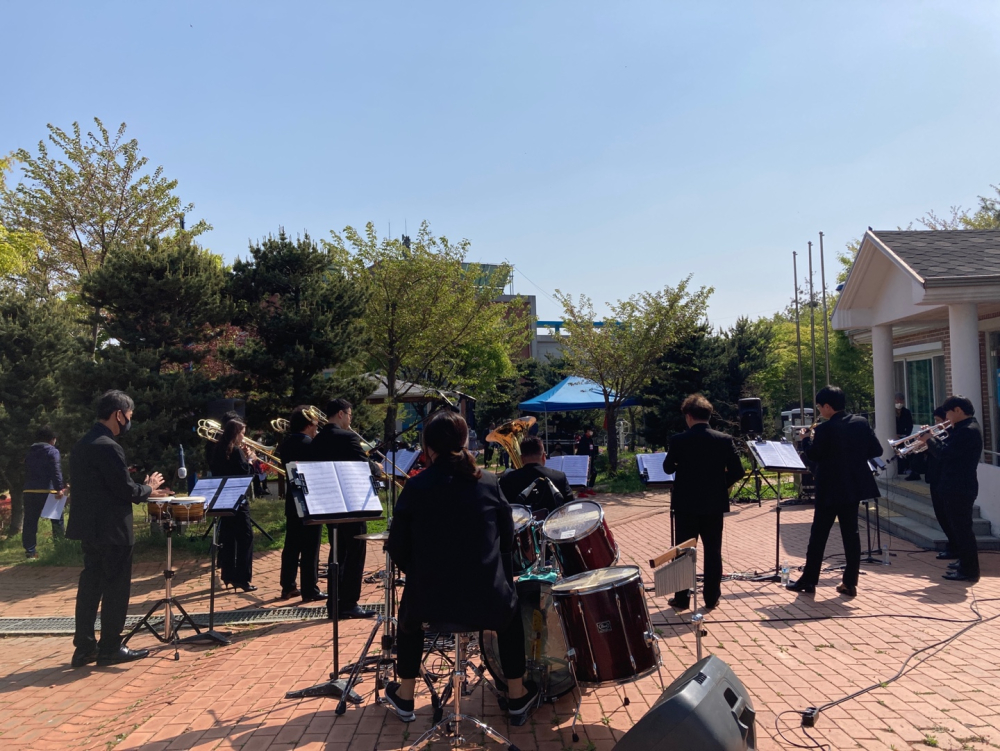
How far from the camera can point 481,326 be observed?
2103cm

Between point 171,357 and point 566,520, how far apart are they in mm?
8628

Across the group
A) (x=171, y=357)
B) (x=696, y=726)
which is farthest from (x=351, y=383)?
(x=696, y=726)

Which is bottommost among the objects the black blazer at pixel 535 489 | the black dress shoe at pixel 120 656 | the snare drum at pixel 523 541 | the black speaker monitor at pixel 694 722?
the black dress shoe at pixel 120 656

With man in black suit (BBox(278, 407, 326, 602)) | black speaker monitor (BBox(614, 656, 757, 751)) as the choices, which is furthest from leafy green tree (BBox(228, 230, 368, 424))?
black speaker monitor (BBox(614, 656, 757, 751))

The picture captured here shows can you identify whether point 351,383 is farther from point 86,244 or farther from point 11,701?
point 86,244

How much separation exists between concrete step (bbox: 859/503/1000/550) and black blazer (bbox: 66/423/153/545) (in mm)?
8556

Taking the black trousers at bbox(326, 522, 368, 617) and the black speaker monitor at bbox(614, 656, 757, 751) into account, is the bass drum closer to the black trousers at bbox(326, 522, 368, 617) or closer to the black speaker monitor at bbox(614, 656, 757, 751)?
the black speaker monitor at bbox(614, 656, 757, 751)

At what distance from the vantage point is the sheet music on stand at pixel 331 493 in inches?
186

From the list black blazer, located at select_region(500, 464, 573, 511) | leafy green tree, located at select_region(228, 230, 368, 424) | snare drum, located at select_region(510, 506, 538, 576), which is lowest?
snare drum, located at select_region(510, 506, 538, 576)

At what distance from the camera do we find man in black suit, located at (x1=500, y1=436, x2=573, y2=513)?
5.63m

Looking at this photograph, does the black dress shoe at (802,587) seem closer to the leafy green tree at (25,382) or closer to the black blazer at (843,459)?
the black blazer at (843,459)

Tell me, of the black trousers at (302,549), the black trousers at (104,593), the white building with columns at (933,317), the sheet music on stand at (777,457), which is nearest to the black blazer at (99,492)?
the black trousers at (104,593)

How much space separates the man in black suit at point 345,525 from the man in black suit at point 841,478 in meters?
4.32

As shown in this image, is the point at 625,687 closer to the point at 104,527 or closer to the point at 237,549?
the point at 104,527
